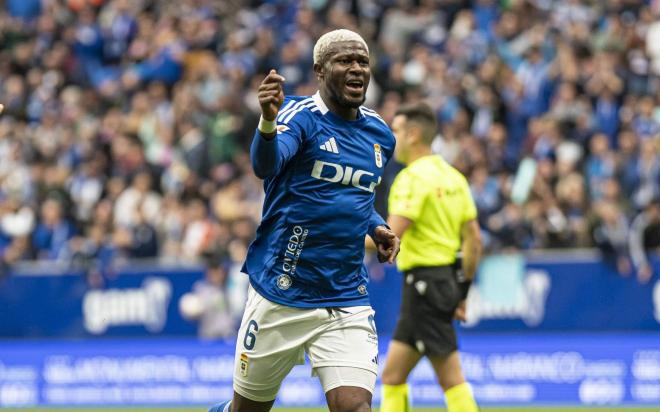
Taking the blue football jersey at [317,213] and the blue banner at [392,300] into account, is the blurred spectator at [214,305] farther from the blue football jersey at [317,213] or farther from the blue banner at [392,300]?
the blue football jersey at [317,213]

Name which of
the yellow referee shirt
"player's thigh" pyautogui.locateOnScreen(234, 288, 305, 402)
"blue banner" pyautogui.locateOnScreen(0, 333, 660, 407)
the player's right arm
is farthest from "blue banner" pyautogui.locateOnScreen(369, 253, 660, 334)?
the player's right arm

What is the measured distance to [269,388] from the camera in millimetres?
7469

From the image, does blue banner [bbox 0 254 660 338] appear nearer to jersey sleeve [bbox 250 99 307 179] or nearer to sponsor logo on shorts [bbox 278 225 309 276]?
sponsor logo on shorts [bbox 278 225 309 276]

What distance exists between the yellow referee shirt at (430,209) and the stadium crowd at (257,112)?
5713 mm

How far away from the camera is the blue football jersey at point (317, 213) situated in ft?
23.8

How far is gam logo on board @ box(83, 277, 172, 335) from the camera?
17922 millimetres

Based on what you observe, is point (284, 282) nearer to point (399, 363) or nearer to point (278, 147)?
point (278, 147)

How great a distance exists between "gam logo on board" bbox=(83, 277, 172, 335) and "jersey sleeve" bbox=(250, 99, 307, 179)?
11038 millimetres

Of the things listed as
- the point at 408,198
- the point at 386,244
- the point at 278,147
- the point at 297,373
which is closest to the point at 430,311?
the point at 408,198

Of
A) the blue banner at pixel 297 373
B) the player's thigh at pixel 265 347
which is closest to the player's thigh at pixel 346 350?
the player's thigh at pixel 265 347

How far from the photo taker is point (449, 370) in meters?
9.88

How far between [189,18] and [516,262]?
974cm

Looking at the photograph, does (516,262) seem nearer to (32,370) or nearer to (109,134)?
(32,370)

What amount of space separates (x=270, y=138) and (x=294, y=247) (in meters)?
0.90
